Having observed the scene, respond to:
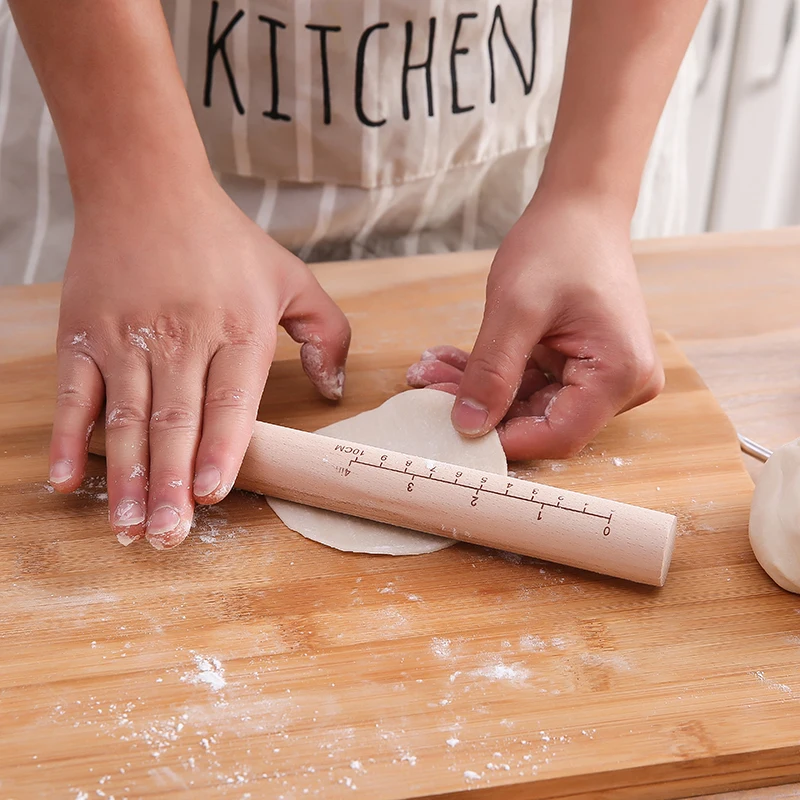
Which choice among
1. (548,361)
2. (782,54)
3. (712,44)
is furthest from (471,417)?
(782,54)

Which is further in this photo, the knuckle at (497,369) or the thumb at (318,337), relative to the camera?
the thumb at (318,337)

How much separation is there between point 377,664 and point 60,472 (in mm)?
372

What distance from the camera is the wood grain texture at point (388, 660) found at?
0.65m

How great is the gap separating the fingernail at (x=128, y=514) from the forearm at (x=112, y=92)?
362 mm

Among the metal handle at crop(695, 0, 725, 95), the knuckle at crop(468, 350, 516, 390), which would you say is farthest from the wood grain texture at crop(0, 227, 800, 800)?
the metal handle at crop(695, 0, 725, 95)

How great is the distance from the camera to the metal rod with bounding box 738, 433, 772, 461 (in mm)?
997

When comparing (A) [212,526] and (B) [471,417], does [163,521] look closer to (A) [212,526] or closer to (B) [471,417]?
(A) [212,526]

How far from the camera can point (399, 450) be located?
94 cm

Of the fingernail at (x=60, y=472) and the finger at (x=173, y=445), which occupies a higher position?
the finger at (x=173, y=445)

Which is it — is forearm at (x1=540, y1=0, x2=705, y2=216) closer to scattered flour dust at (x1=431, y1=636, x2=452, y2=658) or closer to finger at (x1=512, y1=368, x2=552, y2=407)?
finger at (x1=512, y1=368, x2=552, y2=407)

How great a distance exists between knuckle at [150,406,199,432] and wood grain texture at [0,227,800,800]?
0.09 m

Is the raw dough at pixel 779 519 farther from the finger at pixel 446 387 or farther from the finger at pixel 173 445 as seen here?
the finger at pixel 173 445

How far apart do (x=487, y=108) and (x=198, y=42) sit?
1.40ft

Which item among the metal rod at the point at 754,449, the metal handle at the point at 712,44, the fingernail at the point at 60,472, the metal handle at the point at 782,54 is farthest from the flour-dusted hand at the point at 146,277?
the metal handle at the point at 782,54
